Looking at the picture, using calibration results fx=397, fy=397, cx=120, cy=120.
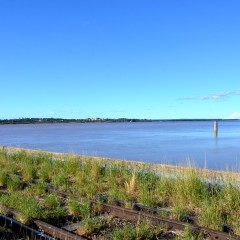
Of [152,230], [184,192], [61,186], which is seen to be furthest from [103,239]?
[61,186]

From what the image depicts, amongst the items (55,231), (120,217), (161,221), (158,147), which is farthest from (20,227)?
(158,147)

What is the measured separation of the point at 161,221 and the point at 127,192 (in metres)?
2.57

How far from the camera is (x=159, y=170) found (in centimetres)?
1164

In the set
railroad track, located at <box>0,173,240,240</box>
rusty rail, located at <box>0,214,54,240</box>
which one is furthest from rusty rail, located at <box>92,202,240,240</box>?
rusty rail, located at <box>0,214,54,240</box>

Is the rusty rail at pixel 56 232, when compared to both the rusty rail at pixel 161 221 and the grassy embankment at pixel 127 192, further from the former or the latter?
the rusty rail at pixel 161 221

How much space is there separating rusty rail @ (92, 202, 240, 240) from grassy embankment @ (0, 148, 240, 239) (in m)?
0.40

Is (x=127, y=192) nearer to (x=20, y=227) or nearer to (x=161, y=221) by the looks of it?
(x=161, y=221)

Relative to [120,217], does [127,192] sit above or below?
above

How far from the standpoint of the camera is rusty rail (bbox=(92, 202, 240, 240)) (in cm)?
593

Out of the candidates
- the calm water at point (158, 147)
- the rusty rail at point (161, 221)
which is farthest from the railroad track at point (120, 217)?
the calm water at point (158, 147)

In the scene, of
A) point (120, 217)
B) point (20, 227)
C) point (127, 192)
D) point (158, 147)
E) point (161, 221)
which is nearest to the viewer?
point (20, 227)

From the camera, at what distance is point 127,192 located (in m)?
9.26

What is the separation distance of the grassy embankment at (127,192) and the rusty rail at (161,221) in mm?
399

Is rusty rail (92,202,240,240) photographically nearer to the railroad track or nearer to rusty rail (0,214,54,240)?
the railroad track
